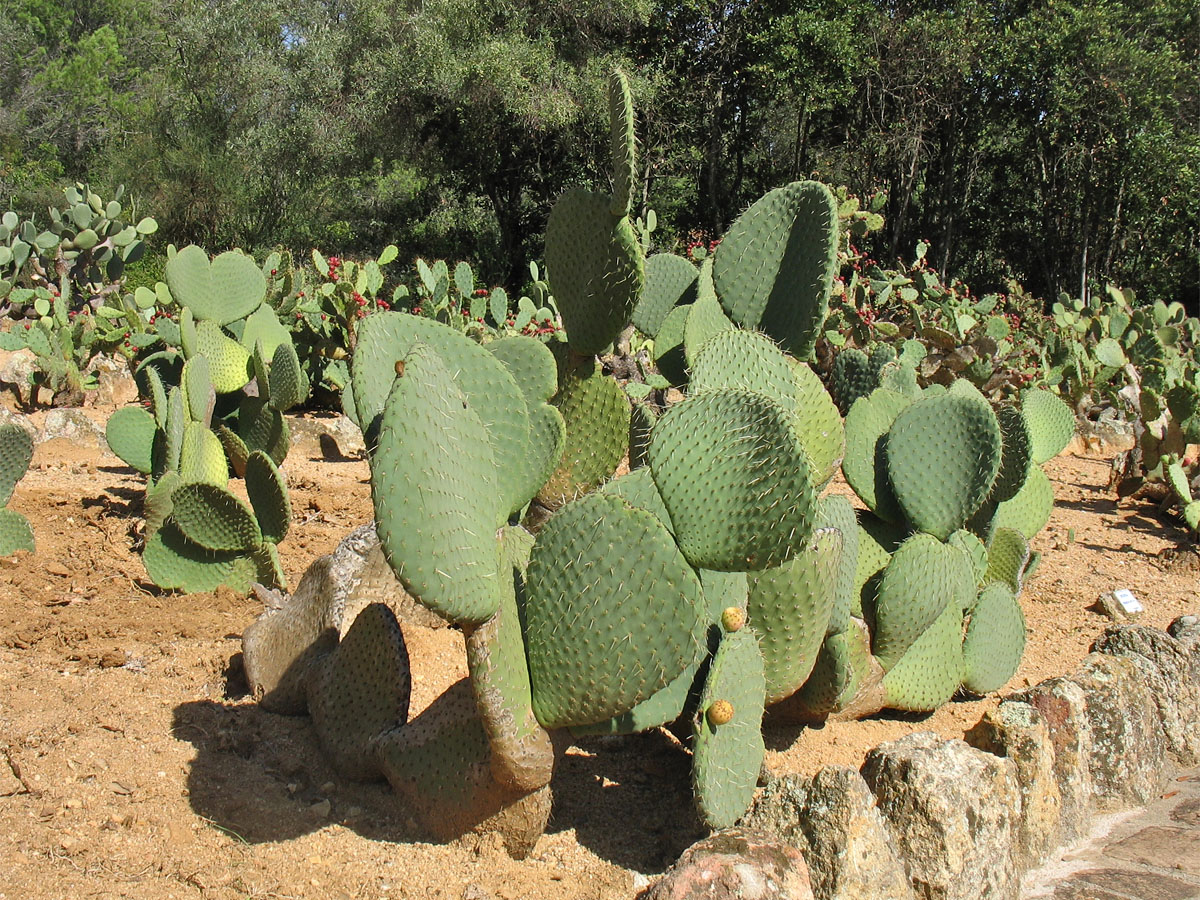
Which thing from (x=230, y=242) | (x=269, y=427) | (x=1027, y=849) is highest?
(x=1027, y=849)

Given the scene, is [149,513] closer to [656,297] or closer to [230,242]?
[656,297]

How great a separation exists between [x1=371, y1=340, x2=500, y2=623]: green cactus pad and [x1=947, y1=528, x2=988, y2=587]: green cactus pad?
5.35 feet

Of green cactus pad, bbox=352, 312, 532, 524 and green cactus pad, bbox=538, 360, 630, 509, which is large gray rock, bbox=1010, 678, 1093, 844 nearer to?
green cactus pad, bbox=538, 360, 630, 509

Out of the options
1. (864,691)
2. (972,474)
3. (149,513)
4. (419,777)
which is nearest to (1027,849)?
(864,691)

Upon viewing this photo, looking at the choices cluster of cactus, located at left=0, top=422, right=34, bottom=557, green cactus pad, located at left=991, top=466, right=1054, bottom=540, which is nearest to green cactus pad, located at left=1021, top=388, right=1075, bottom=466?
green cactus pad, located at left=991, top=466, right=1054, bottom=540

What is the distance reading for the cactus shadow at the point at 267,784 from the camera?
1.96 metres

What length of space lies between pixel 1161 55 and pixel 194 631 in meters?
15.2

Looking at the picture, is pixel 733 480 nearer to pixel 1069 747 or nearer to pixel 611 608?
pixel 611 608

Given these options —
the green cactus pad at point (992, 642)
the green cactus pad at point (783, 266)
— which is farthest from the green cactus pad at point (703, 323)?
the green cactus pad at point (992, 642)

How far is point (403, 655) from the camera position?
6.91 feet

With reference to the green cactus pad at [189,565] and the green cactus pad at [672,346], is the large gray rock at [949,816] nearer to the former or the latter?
the green cactus pad at [672,346]

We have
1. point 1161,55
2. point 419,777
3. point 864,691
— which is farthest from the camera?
point 1161,55

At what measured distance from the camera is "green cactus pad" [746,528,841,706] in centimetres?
212

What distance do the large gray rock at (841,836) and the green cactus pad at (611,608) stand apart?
13.8 inches
